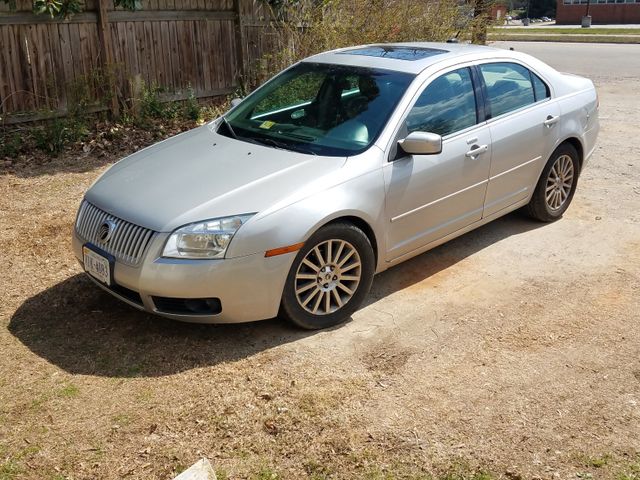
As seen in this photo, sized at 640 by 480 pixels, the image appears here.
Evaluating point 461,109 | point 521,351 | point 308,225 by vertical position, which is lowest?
point 521,351

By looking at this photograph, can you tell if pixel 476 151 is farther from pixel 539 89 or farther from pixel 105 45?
pixel 105 45

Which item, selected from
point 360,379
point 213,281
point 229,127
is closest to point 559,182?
point 229,127

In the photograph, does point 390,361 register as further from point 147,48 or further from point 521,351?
point 147,48

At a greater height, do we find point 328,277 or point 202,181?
point 202,181

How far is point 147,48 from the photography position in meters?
10.0

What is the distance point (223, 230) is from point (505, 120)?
2760mm

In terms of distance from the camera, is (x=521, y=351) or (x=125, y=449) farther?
(x=521, y=351)

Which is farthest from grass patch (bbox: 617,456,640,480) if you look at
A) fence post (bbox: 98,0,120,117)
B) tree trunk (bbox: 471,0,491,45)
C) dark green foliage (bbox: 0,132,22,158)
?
tree trunk (bbox: 471,0,491,45)

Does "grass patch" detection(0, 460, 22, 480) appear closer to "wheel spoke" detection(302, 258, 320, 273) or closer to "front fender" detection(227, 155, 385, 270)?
"front fender" detection(227, 155, 385, 270)

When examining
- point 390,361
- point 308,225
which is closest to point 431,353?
point 390,361

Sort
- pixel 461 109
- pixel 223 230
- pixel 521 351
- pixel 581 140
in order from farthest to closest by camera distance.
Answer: pixel 581 140
pixel 461 109
pixel 521 351
pixel 223 230

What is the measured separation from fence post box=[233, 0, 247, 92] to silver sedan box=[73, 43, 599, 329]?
18.0ft

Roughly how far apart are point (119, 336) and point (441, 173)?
2.50m

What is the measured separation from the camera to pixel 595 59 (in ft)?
69.8
